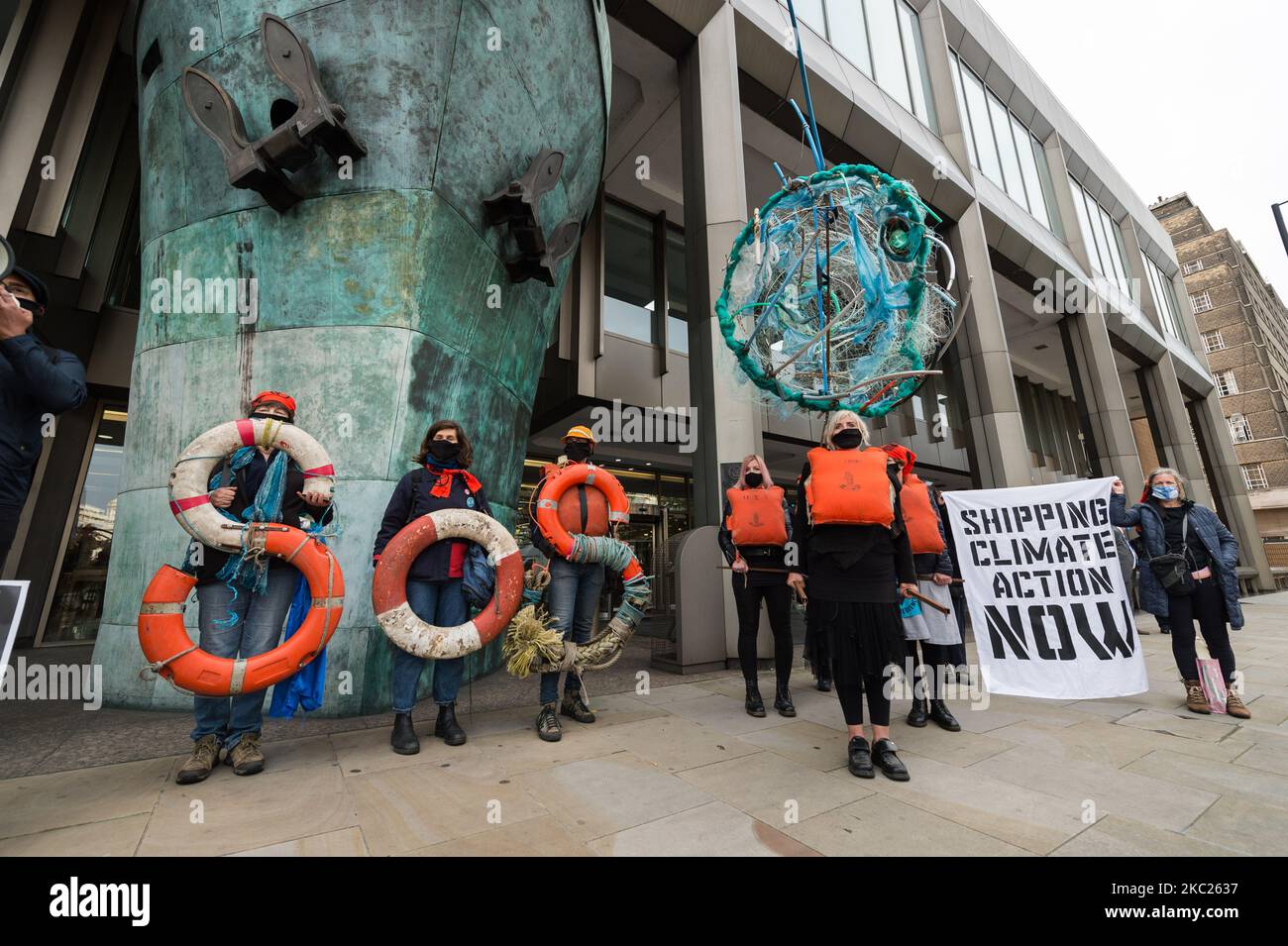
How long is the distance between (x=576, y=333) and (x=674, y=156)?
178 inches

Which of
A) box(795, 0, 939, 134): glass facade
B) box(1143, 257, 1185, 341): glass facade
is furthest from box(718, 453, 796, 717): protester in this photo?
box(1143, 257, 1185, 341): glass facade

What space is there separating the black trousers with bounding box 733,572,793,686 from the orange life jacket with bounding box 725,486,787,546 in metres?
0.34

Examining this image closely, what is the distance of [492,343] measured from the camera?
17.7ft

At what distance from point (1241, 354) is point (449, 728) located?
182 ft

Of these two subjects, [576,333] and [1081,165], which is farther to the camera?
[1081,165]

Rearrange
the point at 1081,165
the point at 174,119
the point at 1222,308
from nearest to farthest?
the point at 174,119
the point at 1081,165
the point at 1222,308

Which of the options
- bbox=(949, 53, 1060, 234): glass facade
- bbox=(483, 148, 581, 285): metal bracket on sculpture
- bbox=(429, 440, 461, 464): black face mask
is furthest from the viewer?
bbox=(949, 53, 1060, 234): glass facade

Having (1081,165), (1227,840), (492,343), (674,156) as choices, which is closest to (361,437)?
(492,343)

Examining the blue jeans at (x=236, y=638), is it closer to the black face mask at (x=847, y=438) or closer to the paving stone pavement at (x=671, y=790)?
the paving stone pavement at (x=671, y=790)

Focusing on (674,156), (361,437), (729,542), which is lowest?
(729,542)

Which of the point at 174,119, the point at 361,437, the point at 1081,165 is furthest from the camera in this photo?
the point at 1081,165

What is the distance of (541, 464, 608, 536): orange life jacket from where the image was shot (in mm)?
3990

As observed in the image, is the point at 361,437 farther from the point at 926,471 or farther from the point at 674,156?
the point at 926,471

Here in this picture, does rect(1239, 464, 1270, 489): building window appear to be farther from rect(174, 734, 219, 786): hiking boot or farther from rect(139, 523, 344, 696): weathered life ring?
rect(174, 734, 219, 786): hiking boot
